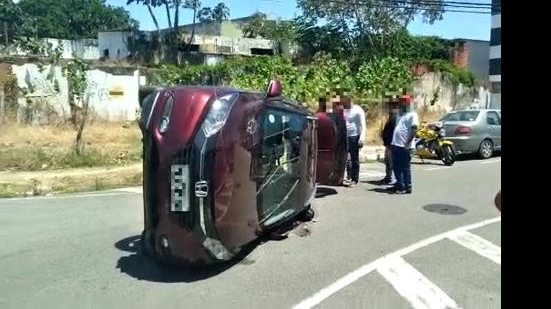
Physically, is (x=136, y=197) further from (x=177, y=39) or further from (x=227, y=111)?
(x=177, y=39)

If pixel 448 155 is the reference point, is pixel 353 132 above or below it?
above

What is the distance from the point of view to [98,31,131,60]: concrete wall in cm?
3678

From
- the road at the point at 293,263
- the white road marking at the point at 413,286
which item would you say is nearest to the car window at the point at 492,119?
the road at the point at 293,263

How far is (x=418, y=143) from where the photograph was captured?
14930mm

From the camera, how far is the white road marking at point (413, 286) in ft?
15.0

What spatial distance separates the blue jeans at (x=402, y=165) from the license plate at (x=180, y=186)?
5.32m

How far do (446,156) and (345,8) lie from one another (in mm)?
19222

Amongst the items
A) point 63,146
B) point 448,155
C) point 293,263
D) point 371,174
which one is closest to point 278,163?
point 293,263

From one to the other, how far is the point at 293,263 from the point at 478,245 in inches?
87.6

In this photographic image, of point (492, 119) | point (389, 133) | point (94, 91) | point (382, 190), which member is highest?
point (94, 91)

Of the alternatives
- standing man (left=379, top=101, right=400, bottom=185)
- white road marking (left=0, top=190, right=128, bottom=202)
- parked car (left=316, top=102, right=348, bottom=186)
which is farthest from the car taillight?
white road marking (left=0, top=190, right=128, bottom=202)

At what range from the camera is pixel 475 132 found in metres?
15.9

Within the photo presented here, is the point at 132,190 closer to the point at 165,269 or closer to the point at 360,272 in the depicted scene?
the point at 165,269
